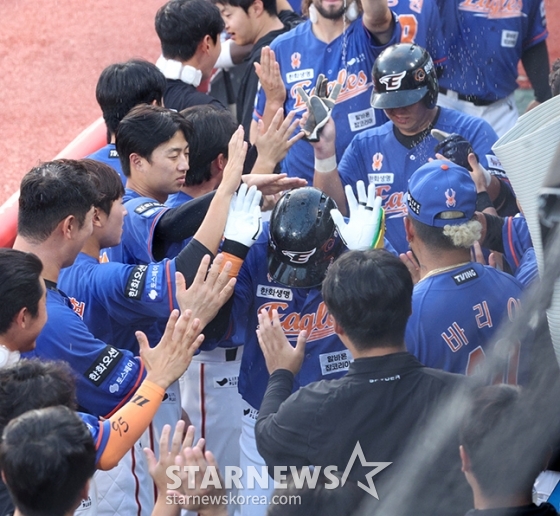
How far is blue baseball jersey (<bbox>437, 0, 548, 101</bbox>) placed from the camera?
459 cm

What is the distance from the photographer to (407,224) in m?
2.75

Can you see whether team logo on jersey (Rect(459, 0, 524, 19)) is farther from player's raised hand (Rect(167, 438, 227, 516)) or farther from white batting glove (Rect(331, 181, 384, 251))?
player's raised hand (Rect(167, 438, 227, 516))

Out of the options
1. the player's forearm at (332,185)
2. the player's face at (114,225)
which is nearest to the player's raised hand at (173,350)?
the player's face at (114,225)

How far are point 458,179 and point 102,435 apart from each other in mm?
1314

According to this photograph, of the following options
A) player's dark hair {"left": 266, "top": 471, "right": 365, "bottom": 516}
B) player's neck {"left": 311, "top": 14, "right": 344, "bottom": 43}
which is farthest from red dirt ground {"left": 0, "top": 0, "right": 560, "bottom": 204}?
player's dark hair {"left": 266, "top": 471, "right": 365, "bottom": 516}

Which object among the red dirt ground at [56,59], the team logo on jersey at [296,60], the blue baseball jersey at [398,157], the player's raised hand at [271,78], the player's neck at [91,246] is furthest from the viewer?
the red dirt ground at [56,59]

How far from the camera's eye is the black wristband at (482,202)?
10.5 ft

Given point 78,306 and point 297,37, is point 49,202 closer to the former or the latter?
point 78,306

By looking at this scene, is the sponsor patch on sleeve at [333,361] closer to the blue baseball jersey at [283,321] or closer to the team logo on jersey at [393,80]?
the blue baseball jersey at [283,321]

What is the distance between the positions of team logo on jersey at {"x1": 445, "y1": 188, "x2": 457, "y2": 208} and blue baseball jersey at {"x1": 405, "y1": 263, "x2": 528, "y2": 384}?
230 millimetres

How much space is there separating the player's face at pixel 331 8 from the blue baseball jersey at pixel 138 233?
4.43 feet

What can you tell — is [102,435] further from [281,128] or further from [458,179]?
[281,128]

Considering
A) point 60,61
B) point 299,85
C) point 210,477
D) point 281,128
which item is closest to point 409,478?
point 210,477

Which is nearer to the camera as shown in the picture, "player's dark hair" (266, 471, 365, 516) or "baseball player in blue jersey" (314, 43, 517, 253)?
"player's dark hair" (266, 471, 365, 516)
